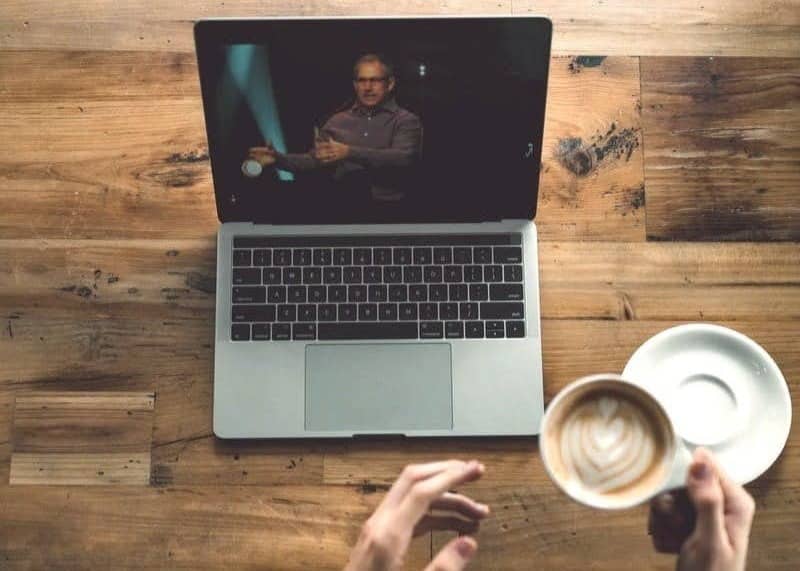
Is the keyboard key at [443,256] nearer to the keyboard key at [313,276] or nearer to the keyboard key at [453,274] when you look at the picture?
the keyboard key at [453,274]

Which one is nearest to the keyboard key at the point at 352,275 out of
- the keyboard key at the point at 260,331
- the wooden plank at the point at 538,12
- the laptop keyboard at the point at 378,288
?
the laptop keyboard at the point at 378,288

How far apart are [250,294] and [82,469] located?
28 centimetres

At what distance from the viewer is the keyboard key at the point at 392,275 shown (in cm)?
96

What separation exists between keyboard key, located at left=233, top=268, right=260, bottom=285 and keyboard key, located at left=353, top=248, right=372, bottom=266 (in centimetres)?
11

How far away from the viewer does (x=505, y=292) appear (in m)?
0.96

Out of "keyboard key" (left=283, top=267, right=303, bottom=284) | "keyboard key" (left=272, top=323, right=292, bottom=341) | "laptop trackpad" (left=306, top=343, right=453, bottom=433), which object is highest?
"keyboard key" (left=283, top=267, right=303, bottom=284)

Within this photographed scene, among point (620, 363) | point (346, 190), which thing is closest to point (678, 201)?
point (620, 363)

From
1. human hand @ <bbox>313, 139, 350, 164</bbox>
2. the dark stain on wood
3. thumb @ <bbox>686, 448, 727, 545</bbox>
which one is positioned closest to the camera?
thumb @ <bbox>686, 448, 727, 545</bbox>

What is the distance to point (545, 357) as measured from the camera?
0.99m

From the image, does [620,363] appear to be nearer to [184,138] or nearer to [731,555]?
[731,555]

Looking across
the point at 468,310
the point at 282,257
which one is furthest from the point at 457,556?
the point at 282,257

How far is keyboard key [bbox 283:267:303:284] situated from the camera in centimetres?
96

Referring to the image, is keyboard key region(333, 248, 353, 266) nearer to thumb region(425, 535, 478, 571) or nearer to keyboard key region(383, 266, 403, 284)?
keyboard key region(383, 266, 403, 284)

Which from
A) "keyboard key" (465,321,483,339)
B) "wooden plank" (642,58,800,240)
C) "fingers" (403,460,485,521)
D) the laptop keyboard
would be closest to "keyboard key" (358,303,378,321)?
the laptop keyboard
